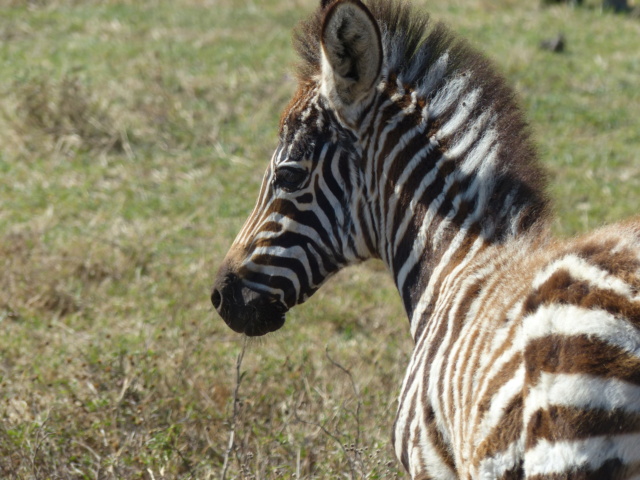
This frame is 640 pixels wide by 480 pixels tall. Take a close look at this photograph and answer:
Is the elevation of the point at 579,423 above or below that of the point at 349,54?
below

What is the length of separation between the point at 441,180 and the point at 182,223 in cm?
540

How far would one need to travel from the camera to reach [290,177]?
140 inches

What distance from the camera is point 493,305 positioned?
2893mm

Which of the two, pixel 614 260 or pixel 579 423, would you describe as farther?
pixel 614 260

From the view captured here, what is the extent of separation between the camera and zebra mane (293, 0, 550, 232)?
322cm

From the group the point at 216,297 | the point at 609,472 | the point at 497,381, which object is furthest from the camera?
the point at 216,297

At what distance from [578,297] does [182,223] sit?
6.32 meters

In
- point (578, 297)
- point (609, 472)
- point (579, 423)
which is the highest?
point (578, 297)

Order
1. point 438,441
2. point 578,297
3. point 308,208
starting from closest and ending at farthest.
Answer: point 578,297 < point 438,441 < point 308,208

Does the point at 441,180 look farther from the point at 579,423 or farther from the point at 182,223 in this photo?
the point at 182,223

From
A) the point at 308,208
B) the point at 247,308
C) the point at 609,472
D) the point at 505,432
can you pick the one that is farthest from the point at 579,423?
the point at 247,308

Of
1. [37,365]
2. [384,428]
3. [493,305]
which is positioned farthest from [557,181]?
[493,305]

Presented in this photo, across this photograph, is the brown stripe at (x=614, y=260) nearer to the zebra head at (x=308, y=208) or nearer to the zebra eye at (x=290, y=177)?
the zebra head at (x=308, y=208)

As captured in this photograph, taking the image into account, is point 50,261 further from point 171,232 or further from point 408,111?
point 408,111
